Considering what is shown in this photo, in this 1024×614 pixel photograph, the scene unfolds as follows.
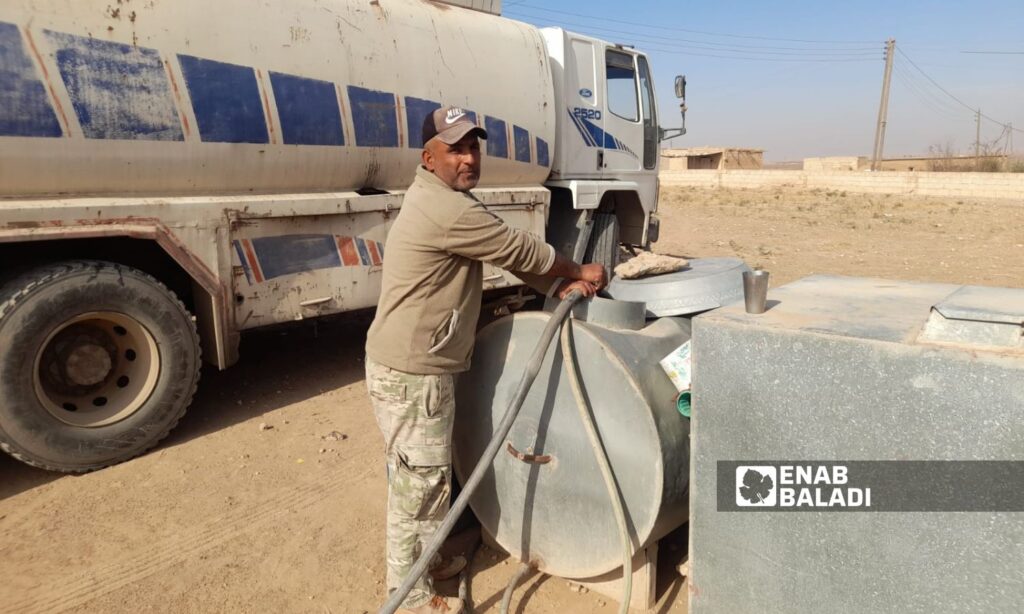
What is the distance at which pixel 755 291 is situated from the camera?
7.30 feet

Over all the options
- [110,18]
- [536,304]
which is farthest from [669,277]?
[536,304]

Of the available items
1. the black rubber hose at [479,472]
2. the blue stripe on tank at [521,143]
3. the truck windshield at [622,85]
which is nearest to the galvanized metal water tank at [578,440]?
the black rubber hose at [479,472]

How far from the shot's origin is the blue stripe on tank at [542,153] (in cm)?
648

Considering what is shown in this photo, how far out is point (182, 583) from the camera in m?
3.00

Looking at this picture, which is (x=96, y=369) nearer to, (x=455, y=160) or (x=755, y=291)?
(x=455, y=160)

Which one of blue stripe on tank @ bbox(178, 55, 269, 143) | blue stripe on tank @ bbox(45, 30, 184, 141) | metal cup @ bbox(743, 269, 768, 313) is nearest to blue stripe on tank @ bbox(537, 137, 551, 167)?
blue stripe on tank @ bbox(178, 55, 269, 143)

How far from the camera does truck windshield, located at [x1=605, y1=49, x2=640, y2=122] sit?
7.57 metres

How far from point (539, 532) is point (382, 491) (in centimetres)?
123

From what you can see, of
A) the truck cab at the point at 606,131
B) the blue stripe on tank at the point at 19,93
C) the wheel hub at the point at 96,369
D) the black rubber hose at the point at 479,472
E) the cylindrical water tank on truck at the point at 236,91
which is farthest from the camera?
the truck cab at the point at 606,131

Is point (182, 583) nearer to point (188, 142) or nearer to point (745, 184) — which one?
point (188, 142)

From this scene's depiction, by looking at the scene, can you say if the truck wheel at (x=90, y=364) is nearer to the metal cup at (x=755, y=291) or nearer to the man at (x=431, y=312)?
the man at (x=431, y=312)

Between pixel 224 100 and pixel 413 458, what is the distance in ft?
9.33

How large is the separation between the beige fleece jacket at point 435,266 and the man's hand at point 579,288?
148mm

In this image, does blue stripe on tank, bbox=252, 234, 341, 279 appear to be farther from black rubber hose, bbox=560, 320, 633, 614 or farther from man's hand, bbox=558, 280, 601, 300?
black rubber hose, bbox=560, 320, 633, 614
